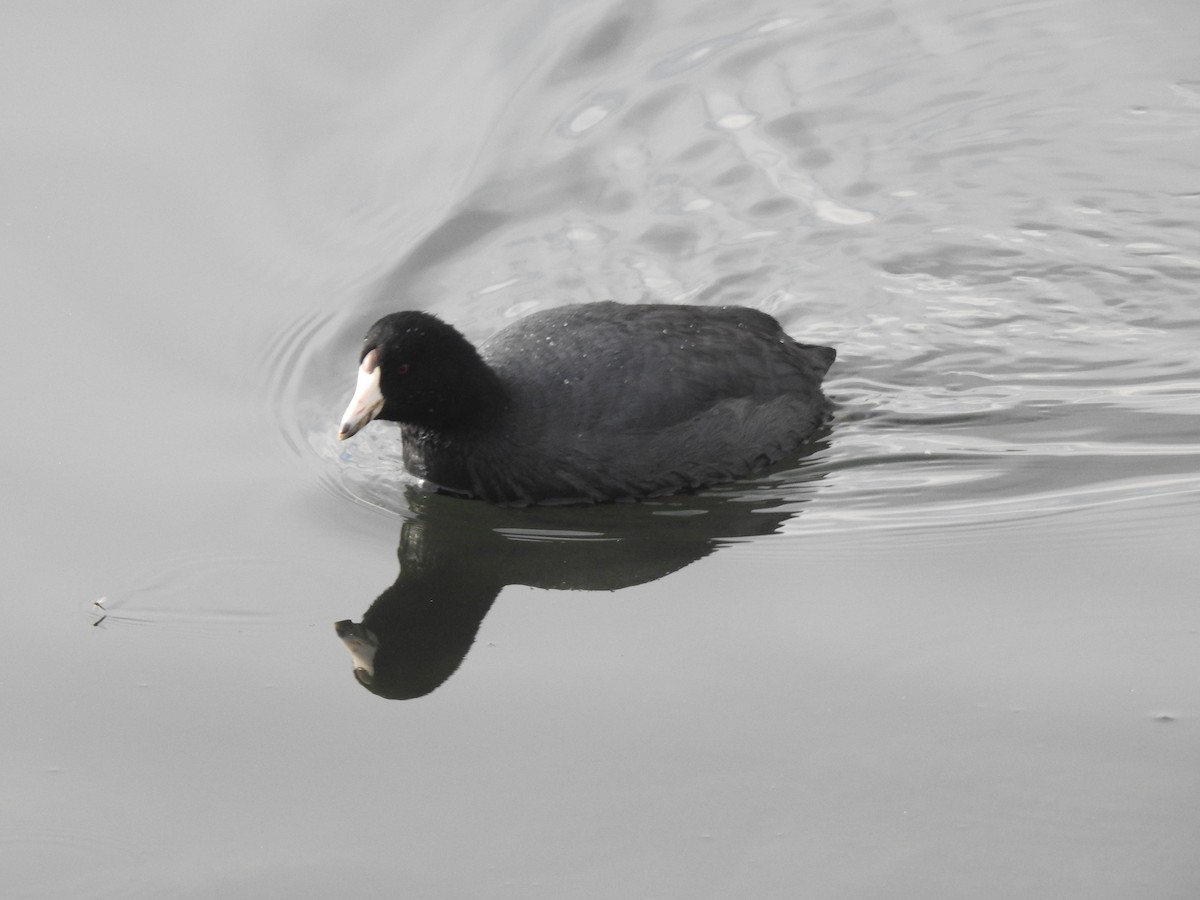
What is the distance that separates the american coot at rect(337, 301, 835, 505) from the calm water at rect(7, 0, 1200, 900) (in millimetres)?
146

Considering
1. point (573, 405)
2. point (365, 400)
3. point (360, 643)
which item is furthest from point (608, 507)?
point (360, 643)

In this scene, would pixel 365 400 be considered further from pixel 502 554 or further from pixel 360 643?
pixel 360 643

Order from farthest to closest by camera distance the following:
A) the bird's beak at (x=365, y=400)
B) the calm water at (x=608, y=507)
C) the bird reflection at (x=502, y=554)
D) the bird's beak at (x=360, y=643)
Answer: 1. the bird's beak at (x=365, y=400)
2. the bird reflection at (x=502, y=554)
3. the bird's beak at (x=360, y=643)
4. the calm water at (x=608, y=507)

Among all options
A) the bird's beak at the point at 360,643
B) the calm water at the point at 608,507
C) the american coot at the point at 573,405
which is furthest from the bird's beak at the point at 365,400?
the bird's beak at the point at 360,643

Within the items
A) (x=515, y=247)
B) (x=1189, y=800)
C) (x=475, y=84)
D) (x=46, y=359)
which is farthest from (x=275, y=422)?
(x=1189, y=800)

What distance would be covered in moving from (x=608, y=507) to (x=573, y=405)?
1.43 ft

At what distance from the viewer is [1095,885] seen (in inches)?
183

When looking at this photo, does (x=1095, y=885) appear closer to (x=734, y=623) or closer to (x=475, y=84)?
(x=734, y=623)

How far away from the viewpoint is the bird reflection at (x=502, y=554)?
5.98 m

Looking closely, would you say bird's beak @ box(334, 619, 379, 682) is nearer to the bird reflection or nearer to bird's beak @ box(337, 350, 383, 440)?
the bird reflection

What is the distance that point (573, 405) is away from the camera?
6.95 metres

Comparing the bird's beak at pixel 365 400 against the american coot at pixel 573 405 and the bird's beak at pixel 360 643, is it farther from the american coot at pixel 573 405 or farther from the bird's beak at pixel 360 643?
the bird's beak at pixel 360 643

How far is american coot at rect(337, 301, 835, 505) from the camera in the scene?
22.4ft

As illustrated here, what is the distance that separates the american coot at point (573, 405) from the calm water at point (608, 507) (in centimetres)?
15
